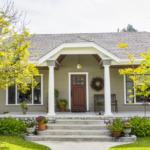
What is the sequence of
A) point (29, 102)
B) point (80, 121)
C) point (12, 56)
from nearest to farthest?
point (12, 56) → point (80, 121) → point (29, 102)

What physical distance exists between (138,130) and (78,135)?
2.48 meters

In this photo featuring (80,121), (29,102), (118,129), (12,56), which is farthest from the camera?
(29,102)

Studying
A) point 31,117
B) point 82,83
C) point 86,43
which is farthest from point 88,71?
point 31,117

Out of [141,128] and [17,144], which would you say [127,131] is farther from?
[17,144]

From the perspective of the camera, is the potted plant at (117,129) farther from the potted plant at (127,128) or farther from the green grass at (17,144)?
the green grass at (17,144)

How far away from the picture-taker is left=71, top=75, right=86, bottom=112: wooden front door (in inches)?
435

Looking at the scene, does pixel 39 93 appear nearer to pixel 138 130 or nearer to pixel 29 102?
pixel 29 102

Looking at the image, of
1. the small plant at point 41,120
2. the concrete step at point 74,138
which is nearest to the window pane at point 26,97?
the small plant at point 41,120

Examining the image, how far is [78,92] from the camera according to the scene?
36.6ft

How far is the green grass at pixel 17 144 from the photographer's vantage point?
6510 millimetres

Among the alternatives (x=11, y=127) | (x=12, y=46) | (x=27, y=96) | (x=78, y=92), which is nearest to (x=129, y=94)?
(x=78, y=92)

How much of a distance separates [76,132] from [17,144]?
2.37 m

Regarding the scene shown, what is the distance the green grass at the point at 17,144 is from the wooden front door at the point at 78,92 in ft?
13.2

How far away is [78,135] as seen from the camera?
7906 millimetres
